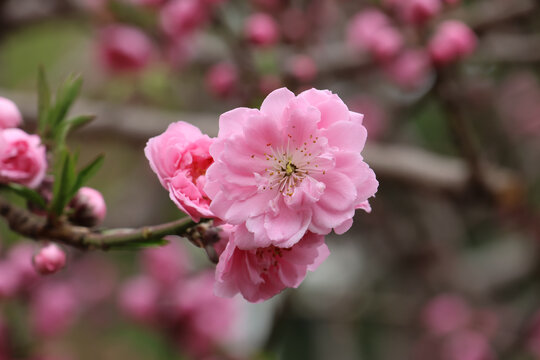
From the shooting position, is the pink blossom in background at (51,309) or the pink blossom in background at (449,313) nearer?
the pink blossom in background at (51,309)

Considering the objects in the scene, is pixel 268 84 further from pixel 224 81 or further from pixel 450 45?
pixel 450 45

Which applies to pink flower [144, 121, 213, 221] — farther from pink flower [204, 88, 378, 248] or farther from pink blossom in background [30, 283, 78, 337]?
pink blossom in background [30, 283, 78, 337]

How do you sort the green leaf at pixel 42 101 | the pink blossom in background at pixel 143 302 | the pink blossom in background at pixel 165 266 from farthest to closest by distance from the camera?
the pink blossom in background at pixel 165 266, the pink blossom in background at pixel 143 302, the green leaf at pixel 42 101

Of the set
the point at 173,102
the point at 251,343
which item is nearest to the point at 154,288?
the point at 251,343

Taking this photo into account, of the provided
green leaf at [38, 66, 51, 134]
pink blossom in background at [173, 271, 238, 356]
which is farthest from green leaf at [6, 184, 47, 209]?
pink blossom in background at [173, 271, 238, 356]

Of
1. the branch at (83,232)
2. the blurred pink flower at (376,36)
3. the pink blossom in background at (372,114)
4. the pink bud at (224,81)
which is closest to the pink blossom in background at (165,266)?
the pink bud at (224,81)

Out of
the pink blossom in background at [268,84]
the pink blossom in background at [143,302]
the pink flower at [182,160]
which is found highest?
the pink flower at [182,160]

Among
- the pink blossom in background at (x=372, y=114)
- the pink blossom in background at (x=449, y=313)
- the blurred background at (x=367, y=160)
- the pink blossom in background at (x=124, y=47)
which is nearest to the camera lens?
the blurred background at (x=367, y=160)

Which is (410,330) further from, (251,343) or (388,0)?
(388,0)

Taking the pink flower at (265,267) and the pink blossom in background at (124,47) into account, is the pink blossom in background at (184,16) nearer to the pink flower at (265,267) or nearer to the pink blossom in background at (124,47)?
the pink blossom in background at (124,47)
